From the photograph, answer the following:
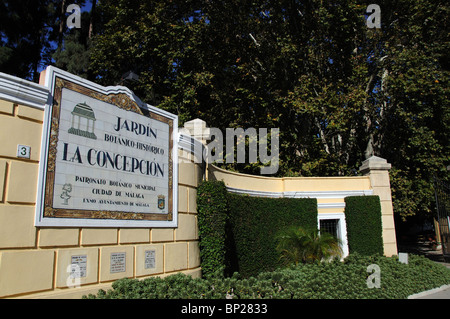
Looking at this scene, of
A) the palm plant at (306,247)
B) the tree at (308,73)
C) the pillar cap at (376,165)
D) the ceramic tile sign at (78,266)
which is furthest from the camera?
the tree at (308,73)

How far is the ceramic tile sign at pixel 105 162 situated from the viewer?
641 cm

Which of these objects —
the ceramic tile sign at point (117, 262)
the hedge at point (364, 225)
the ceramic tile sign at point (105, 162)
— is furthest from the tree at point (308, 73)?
the ceramic tile sign at point (117, 262)

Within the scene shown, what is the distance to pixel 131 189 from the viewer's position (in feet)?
25.3

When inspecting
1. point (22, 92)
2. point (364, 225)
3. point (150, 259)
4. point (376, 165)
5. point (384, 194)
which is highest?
point (376, 165)

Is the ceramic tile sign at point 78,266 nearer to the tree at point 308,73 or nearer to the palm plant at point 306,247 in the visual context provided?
the palm plant at point 306,247

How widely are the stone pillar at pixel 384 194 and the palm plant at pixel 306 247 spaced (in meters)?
4.01

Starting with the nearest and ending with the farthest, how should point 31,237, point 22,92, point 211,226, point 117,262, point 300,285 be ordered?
point 31,237 < point 22,92 < point 117,262 < point 300,285 < point 211,226

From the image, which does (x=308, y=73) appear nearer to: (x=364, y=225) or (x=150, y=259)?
(x=364, y=225)

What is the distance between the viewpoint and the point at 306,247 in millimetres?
11328

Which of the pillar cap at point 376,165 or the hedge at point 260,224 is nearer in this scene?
the hedge at point 260,224

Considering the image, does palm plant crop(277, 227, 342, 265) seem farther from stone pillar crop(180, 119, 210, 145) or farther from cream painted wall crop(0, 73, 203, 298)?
cream painted wall crop(0, 73, 203, 298)

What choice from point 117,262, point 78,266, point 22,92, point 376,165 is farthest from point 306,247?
point 22,92

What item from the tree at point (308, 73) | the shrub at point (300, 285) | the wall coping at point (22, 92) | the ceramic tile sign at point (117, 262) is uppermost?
the tree at point (308, 73)

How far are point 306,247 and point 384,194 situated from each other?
230 inches
